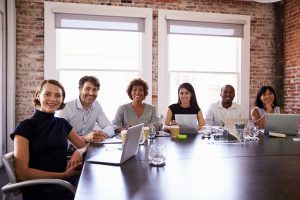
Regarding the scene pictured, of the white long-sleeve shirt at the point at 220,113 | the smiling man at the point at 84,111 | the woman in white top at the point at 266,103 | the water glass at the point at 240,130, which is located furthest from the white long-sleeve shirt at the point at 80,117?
the woman in white top at the point at 266,103

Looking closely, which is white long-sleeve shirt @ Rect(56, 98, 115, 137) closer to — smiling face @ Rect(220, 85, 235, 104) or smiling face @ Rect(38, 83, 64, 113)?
smiling face @ Rect(38, 83, 64, 113)

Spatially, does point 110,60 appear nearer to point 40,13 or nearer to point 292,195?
point 40,13

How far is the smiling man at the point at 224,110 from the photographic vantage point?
3.88 meters

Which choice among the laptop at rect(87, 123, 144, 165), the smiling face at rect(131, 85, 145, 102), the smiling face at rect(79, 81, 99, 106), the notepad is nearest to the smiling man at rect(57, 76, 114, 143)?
the smiling face at rect(79, 81, 99, 106)

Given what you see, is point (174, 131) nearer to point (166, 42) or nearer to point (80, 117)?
point (80, 117)

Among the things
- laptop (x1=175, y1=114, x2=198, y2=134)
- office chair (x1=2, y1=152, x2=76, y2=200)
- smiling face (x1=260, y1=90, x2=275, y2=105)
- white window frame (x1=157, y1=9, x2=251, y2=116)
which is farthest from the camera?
white window frame (x1=157, y1=9, x2=251, y2=116)

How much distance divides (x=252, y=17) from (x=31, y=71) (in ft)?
13.2

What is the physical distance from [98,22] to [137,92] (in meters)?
1.82

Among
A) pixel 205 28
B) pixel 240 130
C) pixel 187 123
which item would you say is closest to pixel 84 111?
pixel 187 123

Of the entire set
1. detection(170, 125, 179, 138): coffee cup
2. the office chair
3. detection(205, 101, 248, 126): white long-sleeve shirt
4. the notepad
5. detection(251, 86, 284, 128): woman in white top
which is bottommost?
the office chair

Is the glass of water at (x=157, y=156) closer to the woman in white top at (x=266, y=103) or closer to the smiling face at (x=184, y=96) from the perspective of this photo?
the smiling face at (x=184, y=96)

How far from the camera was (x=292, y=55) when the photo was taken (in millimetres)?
4973

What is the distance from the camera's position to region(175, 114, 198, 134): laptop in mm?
3020

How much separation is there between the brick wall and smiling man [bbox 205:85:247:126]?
1.21m
